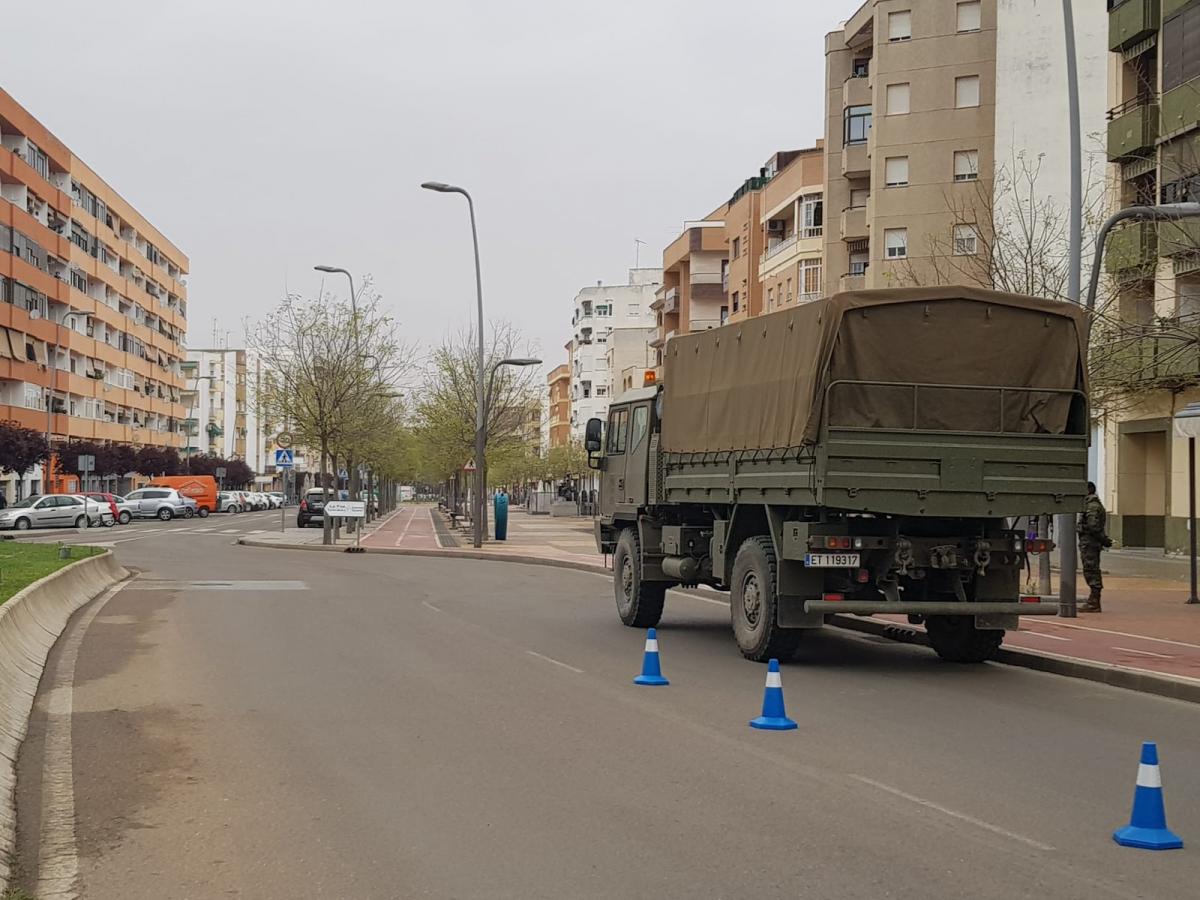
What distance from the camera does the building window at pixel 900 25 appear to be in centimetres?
5134

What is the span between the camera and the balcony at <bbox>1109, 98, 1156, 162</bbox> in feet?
119

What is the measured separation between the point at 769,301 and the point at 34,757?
5600 cm

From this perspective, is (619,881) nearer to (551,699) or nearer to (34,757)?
(34,757)

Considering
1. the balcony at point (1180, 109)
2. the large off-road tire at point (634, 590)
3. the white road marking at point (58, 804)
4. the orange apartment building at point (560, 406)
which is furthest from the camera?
the orange apartment building at point (560, 406)

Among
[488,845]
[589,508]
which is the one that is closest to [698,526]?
[488,845]

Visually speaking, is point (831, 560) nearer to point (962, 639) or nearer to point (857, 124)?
point (962, 639)

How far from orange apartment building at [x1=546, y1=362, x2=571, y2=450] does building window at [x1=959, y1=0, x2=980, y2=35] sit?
99.5m

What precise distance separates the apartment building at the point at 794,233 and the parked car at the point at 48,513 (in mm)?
30297

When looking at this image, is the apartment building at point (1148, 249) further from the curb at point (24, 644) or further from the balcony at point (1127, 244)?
the curb at point (24, 644)

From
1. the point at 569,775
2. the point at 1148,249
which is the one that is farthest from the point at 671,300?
the point at 569,775

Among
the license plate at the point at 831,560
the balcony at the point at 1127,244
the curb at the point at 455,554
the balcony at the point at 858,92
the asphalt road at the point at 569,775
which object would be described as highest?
the balcony at the point at 858,92

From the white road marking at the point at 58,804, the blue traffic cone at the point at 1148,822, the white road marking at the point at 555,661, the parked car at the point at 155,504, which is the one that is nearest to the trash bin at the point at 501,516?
the white road marking at the point at 555,661

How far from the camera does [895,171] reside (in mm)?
51438

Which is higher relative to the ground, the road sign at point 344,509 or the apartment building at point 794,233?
the apartment building at point 794,233
